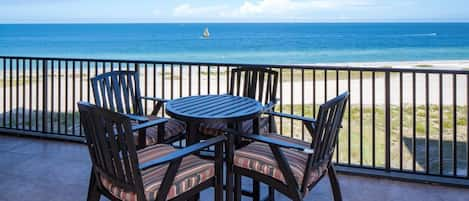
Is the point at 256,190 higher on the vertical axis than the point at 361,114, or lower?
lower

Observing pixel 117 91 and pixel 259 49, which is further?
pixel 259 49

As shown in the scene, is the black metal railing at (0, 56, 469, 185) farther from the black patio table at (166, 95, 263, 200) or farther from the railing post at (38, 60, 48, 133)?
the black patio table at (166, 95, 263, 200)

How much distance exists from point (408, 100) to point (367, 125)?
3026mm

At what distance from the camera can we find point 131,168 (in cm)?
160

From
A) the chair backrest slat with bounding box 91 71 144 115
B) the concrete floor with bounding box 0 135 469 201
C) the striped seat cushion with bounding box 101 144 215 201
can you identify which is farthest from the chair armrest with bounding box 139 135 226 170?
the chair backrest slat with bounding box 91 71 144 115

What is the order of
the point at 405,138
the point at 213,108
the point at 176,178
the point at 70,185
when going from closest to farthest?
1. the point at 176,178
2. the point at 213,108
3. the point at 70,185
4. the point at 405,138

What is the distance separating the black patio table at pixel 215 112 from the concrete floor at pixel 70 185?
0.62 metres

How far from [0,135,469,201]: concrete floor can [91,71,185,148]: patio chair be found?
1.62 ft

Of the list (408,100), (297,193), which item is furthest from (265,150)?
(408,100)

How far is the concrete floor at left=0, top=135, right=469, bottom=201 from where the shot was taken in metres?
2.57

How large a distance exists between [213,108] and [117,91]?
0.89 metres

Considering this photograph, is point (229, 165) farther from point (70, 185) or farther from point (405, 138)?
point (405, 138)

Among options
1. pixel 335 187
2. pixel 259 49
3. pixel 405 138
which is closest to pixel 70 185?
pixel 335 187

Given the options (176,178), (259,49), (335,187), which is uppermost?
(259,49)
